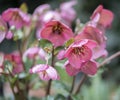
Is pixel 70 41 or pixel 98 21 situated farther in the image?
pixel 98 21

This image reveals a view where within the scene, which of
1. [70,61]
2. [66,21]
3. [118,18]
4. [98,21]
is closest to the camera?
[70,61]

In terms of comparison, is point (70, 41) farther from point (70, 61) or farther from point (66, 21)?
point (66, 21)

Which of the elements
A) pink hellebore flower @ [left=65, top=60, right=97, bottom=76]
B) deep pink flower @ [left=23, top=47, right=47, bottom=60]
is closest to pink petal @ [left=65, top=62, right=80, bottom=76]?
pink hellebore flower @ [left=65, top=60, right=97, bottom=76]

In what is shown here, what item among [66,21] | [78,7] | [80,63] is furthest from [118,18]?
[80,63]

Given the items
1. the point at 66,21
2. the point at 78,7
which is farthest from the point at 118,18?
the point at 66,21

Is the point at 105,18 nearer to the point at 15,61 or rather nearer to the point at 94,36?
the point at 94,36

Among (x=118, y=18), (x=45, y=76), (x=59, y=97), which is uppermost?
(x=45, y=76)

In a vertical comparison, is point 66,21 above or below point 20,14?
below

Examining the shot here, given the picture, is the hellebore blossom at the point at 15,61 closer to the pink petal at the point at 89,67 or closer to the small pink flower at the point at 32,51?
the small pink flower at the point at 32,51

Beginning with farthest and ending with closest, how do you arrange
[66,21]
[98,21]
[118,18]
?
[118,18], [66,21], [98,21]
